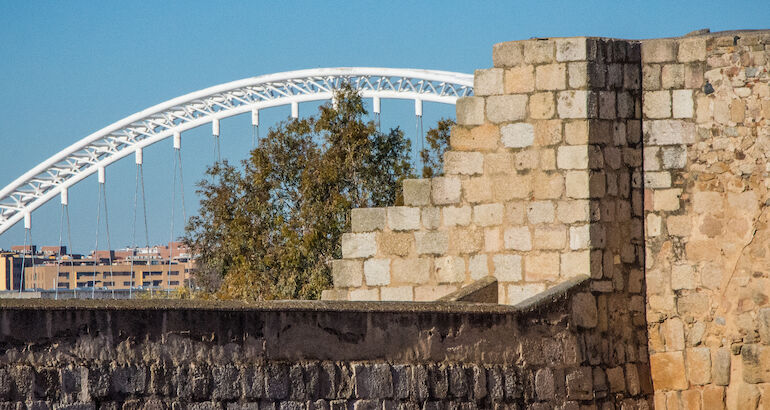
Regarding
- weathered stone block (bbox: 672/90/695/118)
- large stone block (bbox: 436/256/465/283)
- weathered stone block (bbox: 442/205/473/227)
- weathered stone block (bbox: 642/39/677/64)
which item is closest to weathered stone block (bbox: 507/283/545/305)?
large stone block (bbox: 436/256/465/283)

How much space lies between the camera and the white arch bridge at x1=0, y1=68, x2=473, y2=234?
55969mm

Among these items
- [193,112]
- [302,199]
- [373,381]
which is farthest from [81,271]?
[373,381]

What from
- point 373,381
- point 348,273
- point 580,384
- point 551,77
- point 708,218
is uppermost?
point 551,77

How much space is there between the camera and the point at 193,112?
63.3 metres

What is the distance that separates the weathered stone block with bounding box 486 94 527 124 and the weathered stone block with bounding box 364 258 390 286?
143 cm

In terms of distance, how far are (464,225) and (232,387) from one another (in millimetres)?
3099

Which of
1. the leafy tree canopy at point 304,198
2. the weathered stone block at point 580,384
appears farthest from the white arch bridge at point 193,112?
the weathered stone block at point 580,384

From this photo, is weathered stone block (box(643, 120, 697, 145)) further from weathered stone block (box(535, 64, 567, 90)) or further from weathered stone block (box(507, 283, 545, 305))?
weathered stone block (box(507, 283, 545, 305))

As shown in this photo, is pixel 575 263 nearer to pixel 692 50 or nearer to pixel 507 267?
pixel 507 267

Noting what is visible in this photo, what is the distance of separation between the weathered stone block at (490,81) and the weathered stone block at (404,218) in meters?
1.05

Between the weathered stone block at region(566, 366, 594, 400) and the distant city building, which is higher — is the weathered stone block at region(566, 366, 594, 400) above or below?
above

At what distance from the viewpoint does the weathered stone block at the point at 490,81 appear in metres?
10.3

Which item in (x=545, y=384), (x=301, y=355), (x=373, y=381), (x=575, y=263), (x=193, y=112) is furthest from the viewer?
(x=193, y=112)

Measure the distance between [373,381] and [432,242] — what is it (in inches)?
93.7
